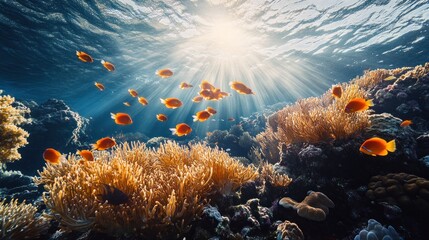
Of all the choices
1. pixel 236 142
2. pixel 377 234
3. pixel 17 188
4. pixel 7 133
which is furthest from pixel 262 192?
pixel 17 188

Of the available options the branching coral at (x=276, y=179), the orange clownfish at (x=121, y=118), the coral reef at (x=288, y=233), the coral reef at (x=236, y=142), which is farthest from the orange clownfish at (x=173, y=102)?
the coral reef at (x=236, y=142)

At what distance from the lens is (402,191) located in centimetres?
382

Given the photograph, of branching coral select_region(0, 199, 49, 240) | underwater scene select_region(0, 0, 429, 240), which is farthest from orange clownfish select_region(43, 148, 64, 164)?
branching coral select_region(0, 199, 49, 240)

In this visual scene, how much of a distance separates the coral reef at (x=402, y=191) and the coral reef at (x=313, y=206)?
0.87 metres

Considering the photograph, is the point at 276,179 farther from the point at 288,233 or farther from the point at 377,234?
the point at 377,234

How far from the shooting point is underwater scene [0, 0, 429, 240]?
3309 mm

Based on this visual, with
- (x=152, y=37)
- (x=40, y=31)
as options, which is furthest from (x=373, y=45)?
(x=40, y=31)

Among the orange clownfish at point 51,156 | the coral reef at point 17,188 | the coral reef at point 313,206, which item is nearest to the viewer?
the coral reef at point 313,206

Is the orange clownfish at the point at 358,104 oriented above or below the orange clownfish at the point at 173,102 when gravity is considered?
below

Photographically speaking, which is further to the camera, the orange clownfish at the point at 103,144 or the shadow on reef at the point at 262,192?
the orange clownfish at the point at 103,144

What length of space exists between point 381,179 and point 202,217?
343 centimetres

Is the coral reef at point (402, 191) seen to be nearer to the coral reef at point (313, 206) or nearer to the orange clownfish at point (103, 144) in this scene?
the coral reef at point (313, 206)

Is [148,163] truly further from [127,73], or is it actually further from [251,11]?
[127,73]

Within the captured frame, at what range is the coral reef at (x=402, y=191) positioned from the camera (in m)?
3.57
